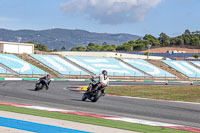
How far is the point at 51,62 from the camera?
62750mm

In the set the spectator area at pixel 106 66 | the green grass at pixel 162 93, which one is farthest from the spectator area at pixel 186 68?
the green grass at pixel 162 93

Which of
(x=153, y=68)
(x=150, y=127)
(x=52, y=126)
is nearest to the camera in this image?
(x=52, y=126)

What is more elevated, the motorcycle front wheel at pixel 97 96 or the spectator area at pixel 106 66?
the spectator area at pixel 106 66

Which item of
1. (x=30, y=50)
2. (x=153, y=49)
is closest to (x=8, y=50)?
(x=30, y=50)

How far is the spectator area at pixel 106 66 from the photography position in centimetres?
6343

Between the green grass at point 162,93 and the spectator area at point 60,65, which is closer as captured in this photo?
the green grass at point 162,93

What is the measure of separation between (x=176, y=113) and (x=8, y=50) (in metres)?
62.5

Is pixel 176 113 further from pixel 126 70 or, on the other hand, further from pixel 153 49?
pixel 153 49

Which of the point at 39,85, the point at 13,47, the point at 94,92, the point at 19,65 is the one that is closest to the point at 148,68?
the point at 19,65

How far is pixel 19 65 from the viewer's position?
55406 mm

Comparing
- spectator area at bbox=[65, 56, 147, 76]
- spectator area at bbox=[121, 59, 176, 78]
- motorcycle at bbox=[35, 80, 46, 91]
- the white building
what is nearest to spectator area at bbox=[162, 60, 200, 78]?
spectator area at bbox=[121, 59, 176, 78]

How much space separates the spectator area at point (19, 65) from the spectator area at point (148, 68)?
23180 mm

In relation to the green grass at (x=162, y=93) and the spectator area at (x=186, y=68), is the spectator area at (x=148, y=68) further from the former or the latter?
the green grass at (x=162, y=93)

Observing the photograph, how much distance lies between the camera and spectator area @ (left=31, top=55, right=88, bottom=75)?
192 ft
